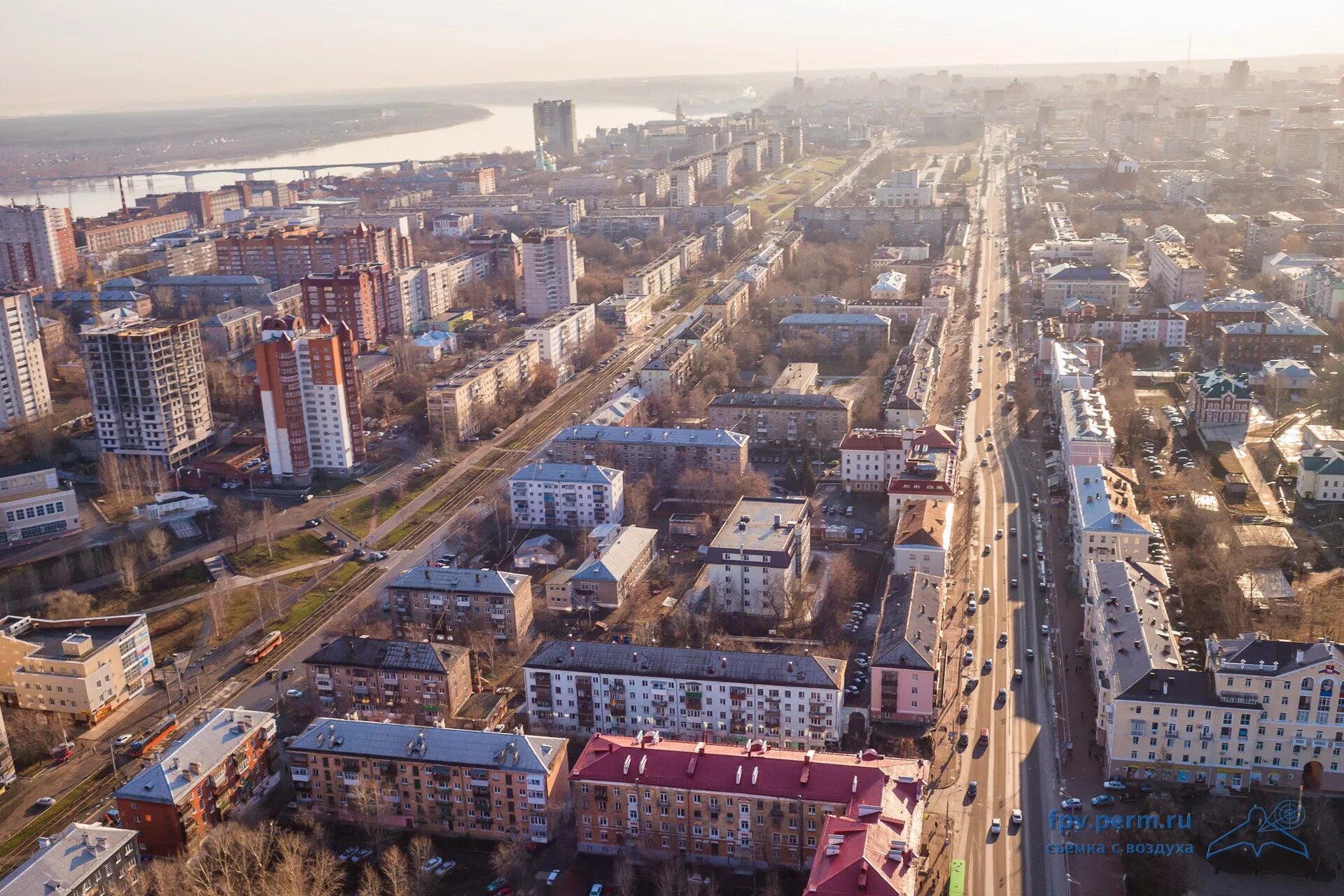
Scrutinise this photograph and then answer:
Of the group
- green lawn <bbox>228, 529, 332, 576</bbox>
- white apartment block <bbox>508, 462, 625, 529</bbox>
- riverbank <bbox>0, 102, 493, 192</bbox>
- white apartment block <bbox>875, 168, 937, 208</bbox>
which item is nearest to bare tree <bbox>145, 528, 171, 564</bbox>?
green lawn <bbox>228, 529, 332, 576</bbox>

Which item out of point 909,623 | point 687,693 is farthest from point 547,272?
point 687,693

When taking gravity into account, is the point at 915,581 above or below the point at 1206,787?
above

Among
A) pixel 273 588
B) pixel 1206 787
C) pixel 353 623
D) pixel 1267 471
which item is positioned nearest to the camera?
pixel 1206 787

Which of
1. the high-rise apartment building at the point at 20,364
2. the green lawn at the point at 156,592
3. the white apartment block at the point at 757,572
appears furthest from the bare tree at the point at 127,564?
the white apartment block at the point at 757,572

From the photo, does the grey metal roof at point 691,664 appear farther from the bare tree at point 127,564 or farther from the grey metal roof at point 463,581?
the bare tree at point 127,564

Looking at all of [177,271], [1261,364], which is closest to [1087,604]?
[1261,364]

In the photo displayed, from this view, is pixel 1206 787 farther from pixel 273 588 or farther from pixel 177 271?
pixel 177 271
